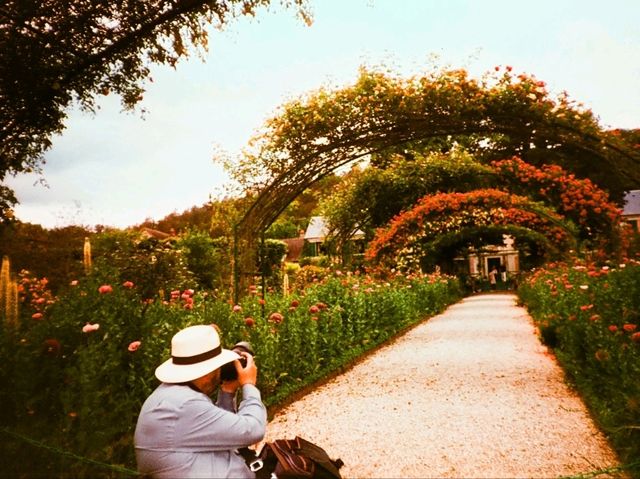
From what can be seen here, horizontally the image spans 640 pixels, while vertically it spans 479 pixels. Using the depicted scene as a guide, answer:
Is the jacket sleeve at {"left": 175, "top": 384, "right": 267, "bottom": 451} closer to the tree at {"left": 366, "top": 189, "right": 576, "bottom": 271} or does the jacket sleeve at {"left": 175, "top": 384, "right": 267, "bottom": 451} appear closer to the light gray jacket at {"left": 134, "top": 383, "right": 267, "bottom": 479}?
the light gray jacket at {"left": 134, "top": 383, "right": 267, "bottom": 479}

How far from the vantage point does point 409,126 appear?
654 centimetres

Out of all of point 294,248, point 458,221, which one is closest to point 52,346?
point 458,221

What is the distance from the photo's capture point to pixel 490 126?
6.09 meters

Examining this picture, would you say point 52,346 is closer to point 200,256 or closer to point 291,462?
point 291,462

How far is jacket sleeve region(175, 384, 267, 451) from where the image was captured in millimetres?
1947

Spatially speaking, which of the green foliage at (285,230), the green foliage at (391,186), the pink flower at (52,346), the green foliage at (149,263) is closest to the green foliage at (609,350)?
the pink flower at (52,346)

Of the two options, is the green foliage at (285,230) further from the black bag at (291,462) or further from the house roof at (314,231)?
the black bag at (291,462)

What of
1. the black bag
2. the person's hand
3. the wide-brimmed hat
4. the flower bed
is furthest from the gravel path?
the wide-brimmed hat

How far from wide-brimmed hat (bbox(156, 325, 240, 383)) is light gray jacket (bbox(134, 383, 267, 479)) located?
56 millimetres

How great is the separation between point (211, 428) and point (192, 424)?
7 centimetres

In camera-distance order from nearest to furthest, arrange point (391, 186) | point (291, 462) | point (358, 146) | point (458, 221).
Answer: point (291, 462)
point (358, 146)
point (458, 221)
point (391, 186)

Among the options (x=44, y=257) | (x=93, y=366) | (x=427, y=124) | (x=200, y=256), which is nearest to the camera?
(x=93, y=366)

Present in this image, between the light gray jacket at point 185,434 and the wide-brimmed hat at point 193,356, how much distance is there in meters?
0.06

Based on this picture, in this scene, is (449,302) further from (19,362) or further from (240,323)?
(19,362)
